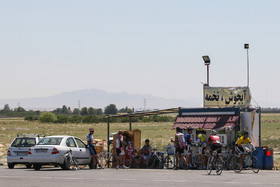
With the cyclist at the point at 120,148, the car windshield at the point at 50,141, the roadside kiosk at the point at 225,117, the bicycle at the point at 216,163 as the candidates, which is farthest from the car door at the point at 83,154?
the bicycle at the point at 216,163

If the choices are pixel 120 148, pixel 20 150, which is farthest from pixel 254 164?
pixel 20 150

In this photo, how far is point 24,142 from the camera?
25703 millimetres

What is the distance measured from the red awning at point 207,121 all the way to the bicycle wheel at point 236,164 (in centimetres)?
243

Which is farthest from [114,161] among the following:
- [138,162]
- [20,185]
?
[20,185]

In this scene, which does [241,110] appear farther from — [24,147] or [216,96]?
[24,147]

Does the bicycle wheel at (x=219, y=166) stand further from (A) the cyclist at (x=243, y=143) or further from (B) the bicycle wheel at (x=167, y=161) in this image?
(B) the bicycle wheel at (x=167, y=161)

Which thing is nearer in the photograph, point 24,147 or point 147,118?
point 24,147

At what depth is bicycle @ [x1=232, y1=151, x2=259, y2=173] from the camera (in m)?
22.1

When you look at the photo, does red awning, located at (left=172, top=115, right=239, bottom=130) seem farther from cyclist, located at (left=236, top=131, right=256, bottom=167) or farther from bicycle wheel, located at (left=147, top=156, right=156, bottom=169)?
cyclist, located at (left=236, top=131, right=256, bottom=167)

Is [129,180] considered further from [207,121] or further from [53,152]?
[207,121]

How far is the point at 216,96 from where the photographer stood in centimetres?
2780

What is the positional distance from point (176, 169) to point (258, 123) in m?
4.71

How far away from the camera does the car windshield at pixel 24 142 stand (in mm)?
25406

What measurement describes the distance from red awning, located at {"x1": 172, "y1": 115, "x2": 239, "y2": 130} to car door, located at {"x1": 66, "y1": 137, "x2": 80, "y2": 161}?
471 cm
